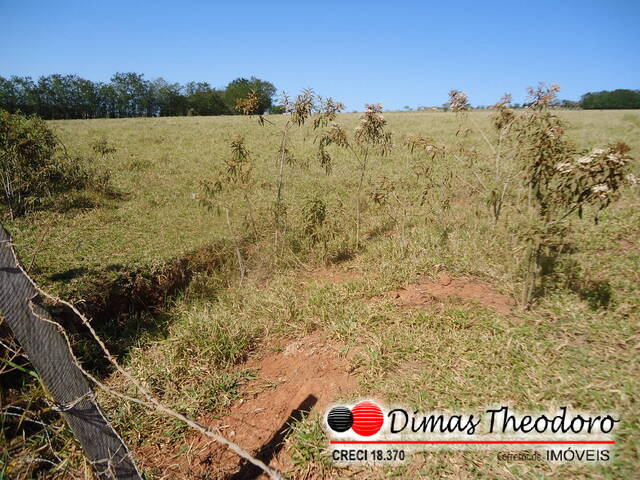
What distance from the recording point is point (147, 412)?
2.81m

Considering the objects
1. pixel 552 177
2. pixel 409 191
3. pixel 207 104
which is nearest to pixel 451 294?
pixel 552 177

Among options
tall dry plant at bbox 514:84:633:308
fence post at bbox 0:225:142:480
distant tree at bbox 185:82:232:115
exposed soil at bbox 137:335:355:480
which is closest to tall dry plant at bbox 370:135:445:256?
tall dry plant at bbox 514:84:633:308

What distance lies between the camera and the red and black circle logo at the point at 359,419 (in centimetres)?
245

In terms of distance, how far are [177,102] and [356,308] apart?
76139 millimetres

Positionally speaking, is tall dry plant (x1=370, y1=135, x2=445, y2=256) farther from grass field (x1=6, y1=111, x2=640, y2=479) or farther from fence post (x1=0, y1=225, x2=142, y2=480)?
fence post (x1=0, y1=225, x2=142, y2=480)

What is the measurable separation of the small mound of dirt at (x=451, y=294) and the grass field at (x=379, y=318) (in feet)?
0.09

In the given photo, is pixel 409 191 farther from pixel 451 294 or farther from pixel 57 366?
pixel 57 366

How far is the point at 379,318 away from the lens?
3674 millimetres

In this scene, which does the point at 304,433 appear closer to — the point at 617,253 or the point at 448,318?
the point at 448,318

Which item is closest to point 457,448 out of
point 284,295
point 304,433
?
point 304,433

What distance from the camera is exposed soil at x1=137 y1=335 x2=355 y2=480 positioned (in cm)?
242

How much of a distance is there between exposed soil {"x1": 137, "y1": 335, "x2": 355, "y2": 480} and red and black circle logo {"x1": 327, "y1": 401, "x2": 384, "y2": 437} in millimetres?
125

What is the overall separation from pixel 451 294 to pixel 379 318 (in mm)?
988

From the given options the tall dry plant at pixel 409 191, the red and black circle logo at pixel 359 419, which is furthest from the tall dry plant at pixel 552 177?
the red and black circle logo at pixel 359 419
